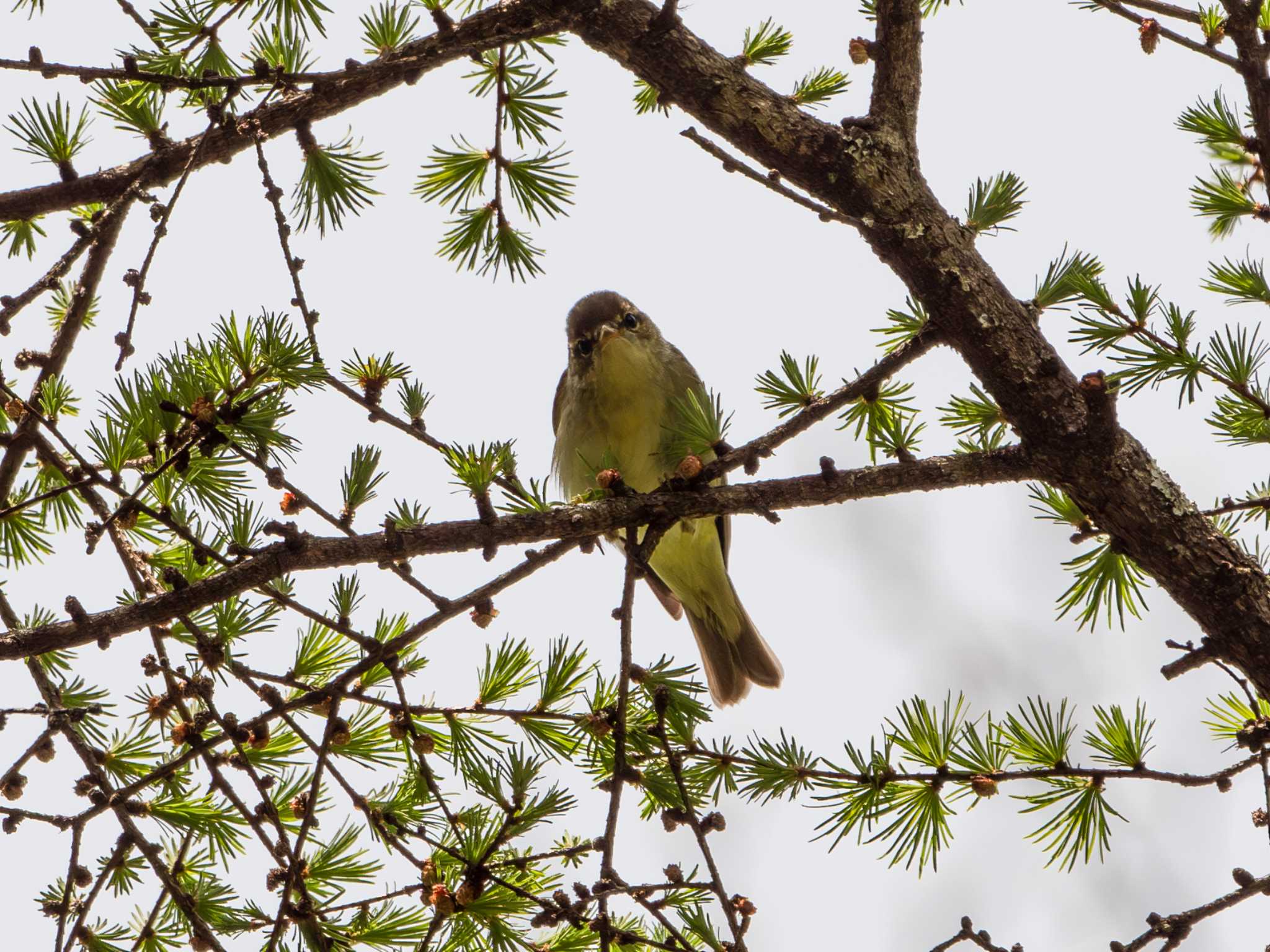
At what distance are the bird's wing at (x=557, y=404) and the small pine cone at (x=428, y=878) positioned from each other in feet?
8.62

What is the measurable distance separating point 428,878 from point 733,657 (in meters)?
2.49

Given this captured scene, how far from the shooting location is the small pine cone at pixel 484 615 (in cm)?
233

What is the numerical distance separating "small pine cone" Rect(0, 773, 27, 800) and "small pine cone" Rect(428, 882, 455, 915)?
0.88m

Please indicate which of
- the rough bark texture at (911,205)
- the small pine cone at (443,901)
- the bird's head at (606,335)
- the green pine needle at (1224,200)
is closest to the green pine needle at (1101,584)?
the rough bark texture at (911,205)

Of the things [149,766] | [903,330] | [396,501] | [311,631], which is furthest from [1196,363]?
[149,766]

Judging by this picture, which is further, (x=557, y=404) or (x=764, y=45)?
(x=557, y=404)

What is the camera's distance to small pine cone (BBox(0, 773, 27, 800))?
231 centimetres

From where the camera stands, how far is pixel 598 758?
2.44 meters

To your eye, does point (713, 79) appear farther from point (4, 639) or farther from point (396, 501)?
point (4, 639)

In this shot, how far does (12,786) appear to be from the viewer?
7.65ft

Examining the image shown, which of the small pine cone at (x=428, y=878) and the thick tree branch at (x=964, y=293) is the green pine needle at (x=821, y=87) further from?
the small pine cone at (x=428, y=878)

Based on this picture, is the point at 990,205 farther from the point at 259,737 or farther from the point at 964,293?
the point at 259,737

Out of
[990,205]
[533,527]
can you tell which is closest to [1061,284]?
[990,205]

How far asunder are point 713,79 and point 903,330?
0.69 m
